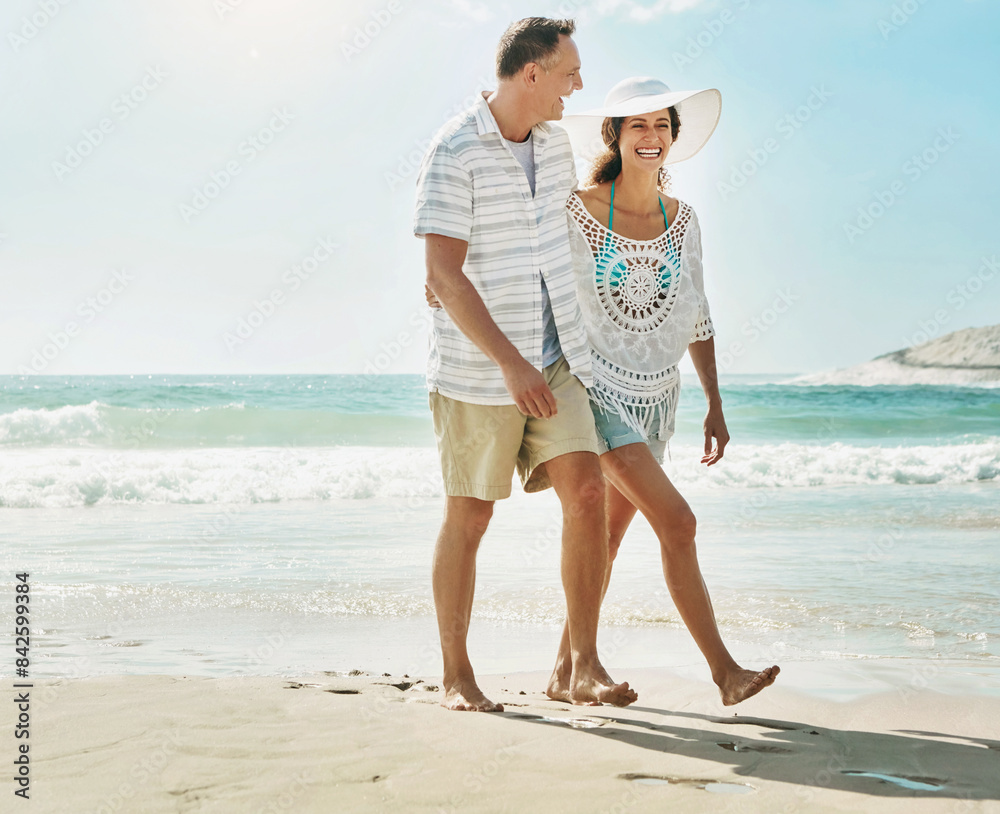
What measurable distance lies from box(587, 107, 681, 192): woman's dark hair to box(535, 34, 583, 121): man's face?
40 centimetres

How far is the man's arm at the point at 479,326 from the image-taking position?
2.67 meters

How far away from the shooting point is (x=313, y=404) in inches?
850

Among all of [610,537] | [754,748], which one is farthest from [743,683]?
[610,537]

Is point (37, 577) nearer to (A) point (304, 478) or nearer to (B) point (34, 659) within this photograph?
(B) point (34, 659)

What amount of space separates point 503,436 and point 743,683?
0.98 metres

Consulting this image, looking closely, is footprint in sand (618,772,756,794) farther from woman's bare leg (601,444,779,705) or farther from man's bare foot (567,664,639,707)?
woman's bare leg (601,444,779,705)

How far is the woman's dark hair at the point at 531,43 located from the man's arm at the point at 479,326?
0.56m

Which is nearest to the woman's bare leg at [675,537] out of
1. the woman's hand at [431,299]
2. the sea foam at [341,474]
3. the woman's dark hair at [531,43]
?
the woman's hand at [431,299]

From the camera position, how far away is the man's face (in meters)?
2.75

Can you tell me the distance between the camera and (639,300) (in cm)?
309

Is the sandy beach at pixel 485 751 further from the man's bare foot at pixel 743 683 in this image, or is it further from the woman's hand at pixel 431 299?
the woman's hand at pixel 431 299

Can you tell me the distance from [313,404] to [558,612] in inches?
689

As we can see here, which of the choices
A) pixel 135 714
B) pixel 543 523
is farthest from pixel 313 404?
pixel 135 714

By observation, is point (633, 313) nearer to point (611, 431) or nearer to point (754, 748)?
point (611, 431)
